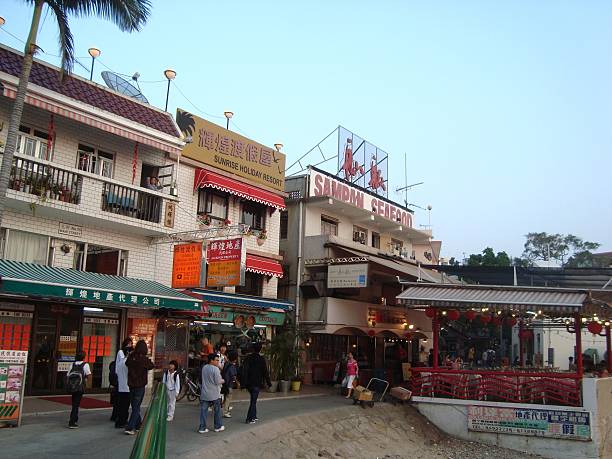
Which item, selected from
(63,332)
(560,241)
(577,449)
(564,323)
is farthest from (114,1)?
(560,241)

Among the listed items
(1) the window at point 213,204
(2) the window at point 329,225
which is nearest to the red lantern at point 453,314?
(1) the window at point 213,204

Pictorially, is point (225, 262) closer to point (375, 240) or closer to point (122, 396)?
point (122, 396)

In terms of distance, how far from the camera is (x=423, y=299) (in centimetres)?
1855

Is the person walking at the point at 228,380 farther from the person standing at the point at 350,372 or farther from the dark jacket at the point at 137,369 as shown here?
the person standing at the point at 350,372

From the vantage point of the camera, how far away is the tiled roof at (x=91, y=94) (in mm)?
16186

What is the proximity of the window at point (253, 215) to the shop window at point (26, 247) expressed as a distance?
840cm

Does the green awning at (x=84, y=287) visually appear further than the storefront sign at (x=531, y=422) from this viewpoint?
No

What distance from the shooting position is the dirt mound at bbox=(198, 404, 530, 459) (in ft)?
41.1

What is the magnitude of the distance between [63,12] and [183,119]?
24.0ft

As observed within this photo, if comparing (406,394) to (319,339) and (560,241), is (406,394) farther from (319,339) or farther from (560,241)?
(560,241)

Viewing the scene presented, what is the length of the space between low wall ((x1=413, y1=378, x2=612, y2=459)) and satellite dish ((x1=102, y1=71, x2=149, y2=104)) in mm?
13589

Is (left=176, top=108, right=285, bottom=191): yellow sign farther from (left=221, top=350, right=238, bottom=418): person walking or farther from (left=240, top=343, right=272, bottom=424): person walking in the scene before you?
(left=240, top=343, right=272, bottom=424): person walking

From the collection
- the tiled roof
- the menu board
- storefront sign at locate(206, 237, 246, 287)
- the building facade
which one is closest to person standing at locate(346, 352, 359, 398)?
the building facade

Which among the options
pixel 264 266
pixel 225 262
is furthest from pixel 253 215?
pixel 225 262
